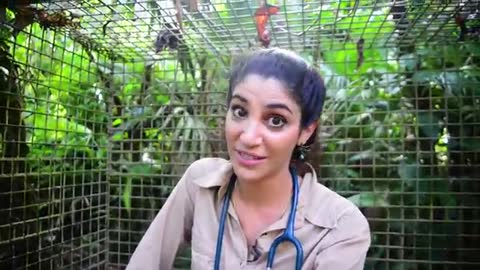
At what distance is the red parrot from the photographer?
134 centimetres

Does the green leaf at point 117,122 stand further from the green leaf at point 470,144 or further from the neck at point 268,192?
the green leaf at point 470,144

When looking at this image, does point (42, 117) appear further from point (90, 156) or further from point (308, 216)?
point (308, 216)

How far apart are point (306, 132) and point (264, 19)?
59cm

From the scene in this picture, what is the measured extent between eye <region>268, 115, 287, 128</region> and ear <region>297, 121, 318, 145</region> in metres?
0.08

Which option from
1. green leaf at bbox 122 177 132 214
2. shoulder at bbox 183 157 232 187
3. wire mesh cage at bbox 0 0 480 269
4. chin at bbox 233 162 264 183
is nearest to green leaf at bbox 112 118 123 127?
wire mesh cage at bbox 0 0 480 269

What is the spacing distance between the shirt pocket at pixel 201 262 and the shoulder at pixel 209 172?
0.17 m

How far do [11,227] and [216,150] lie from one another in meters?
0.87

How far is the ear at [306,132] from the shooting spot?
967 millimetres

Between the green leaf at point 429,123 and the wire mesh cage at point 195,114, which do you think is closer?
the wire mesh cage at point 195,114

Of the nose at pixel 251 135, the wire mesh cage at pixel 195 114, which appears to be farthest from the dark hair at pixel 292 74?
the wire mesh cage at pixel 195 114

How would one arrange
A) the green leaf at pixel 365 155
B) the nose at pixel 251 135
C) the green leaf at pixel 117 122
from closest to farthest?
the nose at pixel 251 135
the green leaf at pixel 365 155
the green leaf at pixel 117 122

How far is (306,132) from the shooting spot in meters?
0.98

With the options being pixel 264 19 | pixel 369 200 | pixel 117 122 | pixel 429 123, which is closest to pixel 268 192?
pixel 264 19

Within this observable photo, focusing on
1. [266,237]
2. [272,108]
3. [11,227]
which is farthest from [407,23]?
[11,227]
